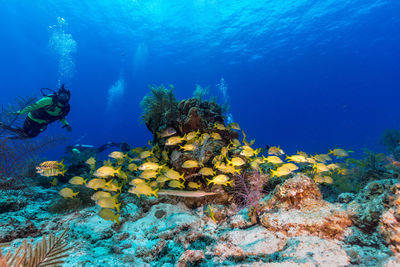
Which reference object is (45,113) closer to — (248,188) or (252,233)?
(248,188)

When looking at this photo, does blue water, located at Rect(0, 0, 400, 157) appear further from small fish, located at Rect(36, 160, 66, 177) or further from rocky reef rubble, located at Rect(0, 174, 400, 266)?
rocky reef rubble, located at Rect(0, 174, 400, 266)

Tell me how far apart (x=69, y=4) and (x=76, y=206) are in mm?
40891

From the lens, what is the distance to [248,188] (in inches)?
193

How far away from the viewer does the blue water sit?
30.0 meters

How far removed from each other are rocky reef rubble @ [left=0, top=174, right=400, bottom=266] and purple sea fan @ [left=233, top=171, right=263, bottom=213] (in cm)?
31

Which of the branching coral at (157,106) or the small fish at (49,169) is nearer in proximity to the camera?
the small fish at (49,169)

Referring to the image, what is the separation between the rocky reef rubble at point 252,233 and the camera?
7.52 feet

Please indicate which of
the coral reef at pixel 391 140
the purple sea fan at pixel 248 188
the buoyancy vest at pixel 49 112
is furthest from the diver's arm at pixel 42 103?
the coral reef at pixel 391 140

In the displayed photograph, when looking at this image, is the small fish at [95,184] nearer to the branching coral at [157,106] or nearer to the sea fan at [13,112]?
the branching coral at [157,106]

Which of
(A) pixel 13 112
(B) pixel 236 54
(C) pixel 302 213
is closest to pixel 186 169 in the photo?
(C) pixel 302 213

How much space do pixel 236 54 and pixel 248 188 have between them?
140ft

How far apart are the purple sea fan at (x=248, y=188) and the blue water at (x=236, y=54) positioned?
9.31 m

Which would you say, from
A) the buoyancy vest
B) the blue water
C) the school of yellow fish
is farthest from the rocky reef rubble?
the blue water

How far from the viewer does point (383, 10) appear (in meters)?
27.1
